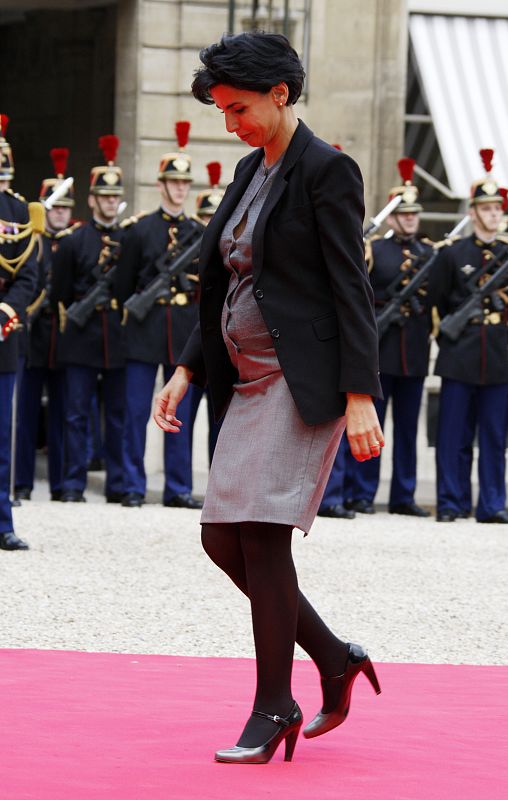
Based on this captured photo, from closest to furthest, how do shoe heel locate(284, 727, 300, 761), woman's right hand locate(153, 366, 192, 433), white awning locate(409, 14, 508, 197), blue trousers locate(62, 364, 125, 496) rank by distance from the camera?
shoe heel locate(284, 727, 300, 761), woman's right hand locate(153, 366, 192, 433), blue trousers locate(62, 364, 125, 496), white awning locate(409, 14, 508, 197)

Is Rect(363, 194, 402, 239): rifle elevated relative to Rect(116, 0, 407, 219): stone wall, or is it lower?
lower

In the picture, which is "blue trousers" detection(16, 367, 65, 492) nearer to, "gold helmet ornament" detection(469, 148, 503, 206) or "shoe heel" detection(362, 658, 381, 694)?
"gold helmet ornament" detection(469, 148, 503, 206)

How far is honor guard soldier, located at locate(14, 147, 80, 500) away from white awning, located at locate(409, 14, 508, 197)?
4.57m

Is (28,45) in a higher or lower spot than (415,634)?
higher

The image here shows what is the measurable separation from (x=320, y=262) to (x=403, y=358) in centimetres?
761

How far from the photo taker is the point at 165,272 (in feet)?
37.8

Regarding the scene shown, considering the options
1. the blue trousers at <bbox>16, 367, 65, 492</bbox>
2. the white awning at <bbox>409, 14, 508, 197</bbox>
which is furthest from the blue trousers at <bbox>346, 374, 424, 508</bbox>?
the white awning at <bbox>409, 14, 508, 197</bbox>

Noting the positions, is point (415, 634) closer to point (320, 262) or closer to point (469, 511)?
point (320, 262)

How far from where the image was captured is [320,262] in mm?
4285

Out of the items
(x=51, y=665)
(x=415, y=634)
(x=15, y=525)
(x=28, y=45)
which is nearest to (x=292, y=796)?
(x=51, y=665)

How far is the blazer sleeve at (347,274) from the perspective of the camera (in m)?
4.21

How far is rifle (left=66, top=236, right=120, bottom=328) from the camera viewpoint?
39.1 feet

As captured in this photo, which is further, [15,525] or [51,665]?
[15,525]

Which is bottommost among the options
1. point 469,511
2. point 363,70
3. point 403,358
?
point 469,511
